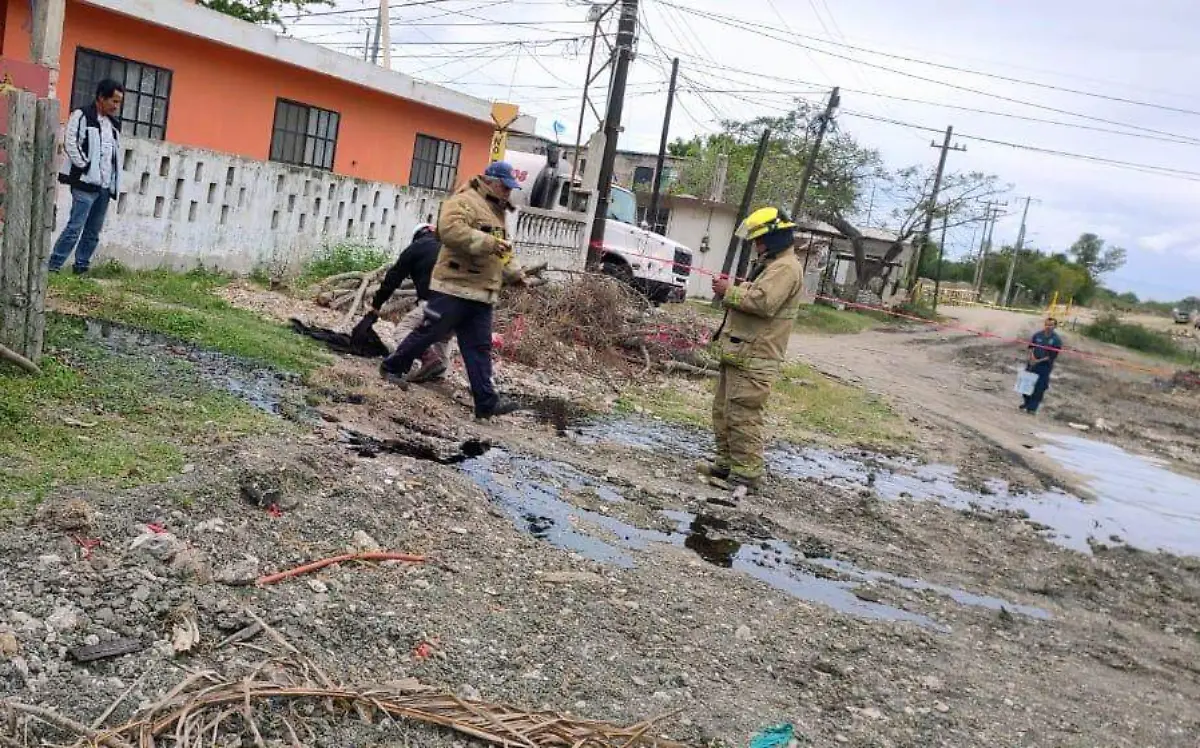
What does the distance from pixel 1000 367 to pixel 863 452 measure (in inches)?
679

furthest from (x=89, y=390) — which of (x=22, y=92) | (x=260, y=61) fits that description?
(x=260, y=61)

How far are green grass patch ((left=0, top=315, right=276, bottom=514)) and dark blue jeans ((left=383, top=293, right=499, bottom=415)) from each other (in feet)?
5.37

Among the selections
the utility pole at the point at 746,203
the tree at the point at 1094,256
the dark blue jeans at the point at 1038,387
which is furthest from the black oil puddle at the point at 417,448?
the tree at the point at 1094,256

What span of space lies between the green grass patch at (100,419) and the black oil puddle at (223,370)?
0.52 ft

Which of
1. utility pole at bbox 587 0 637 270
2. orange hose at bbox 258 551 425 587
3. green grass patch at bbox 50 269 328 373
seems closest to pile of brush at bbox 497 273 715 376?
green grass patch at bbox 50 269 328 373

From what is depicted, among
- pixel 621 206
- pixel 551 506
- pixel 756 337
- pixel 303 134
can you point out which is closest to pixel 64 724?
pixel 551 506

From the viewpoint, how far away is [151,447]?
4465 millimetres

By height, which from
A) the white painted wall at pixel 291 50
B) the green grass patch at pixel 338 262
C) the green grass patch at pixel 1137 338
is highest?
the white painted wall at pixel 291 50

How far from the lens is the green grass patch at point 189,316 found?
724 cm

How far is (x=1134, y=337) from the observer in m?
38.8

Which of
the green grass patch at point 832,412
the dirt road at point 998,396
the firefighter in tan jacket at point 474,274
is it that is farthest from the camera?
the dirt road at point 998,396

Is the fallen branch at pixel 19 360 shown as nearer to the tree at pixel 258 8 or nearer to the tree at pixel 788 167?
the tree at pixel 258 8

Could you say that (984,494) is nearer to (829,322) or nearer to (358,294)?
(358,294)

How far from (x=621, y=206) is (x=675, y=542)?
15688mm
